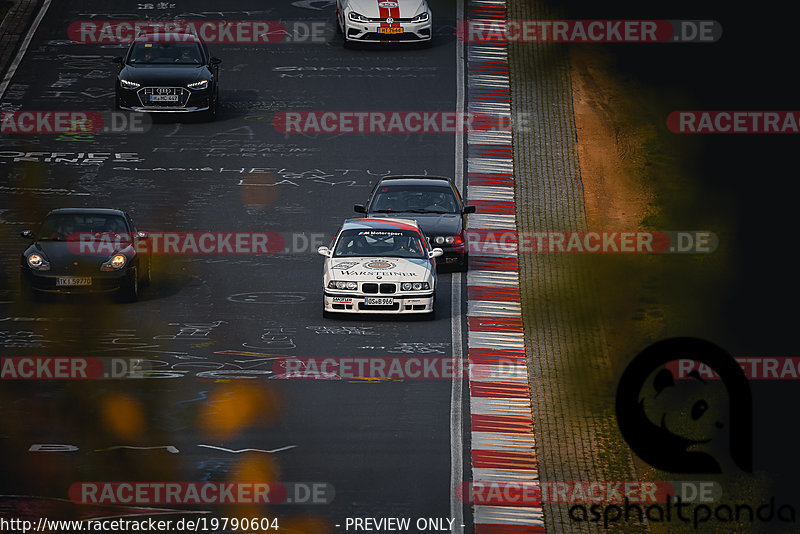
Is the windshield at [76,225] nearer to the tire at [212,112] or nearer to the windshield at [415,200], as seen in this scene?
the windshield at [415,200]

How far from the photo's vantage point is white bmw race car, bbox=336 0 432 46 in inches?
1590

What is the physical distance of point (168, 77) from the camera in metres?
34.9

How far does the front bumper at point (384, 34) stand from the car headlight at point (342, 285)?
16717 millimetres

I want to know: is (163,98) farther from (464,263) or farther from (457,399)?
(457,399)

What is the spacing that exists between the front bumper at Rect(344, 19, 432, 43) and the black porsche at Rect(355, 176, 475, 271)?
37.2ft

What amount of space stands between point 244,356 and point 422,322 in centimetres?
329

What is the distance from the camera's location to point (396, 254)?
25812 millimetres

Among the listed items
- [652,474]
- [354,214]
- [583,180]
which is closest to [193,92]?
[354,214]

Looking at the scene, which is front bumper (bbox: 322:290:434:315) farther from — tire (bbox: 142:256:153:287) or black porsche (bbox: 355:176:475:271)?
tire (bbox: 142:256:153:287)

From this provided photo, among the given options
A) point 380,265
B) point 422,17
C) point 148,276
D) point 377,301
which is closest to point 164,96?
point 422,17

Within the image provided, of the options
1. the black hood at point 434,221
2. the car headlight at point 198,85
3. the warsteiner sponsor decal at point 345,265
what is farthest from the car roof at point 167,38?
the warsteiner sponsor decal at point 345,265

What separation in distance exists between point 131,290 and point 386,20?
1666 cm

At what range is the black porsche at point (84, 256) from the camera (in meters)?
25.3

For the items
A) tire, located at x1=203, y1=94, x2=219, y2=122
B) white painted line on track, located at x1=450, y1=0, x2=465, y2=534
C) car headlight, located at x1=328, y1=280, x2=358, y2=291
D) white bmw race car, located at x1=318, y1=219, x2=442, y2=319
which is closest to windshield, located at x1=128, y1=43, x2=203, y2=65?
tire, located at x1=203, y1=94, x2=219, y2=122
